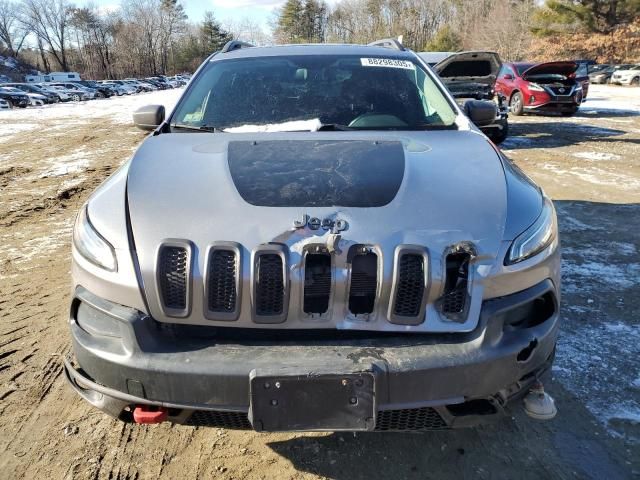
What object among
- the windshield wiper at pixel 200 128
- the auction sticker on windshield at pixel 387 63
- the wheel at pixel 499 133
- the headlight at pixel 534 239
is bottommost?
the wheel at pixel 499 133

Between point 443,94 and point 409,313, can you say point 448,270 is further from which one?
point 443,94

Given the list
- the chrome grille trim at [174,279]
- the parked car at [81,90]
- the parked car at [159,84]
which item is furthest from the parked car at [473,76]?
the parked car at [159,84]

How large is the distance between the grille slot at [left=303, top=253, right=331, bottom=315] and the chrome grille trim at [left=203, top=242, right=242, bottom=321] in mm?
244

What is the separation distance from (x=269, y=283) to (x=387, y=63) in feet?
7.66

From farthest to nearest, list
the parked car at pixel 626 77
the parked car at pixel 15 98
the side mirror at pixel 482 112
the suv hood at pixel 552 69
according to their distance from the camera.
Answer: the parked car at pixel 15 98 → the parked car at pixel 626 77 → the suv hood at pixel 552 69 → the side mirror at pixel 482 112

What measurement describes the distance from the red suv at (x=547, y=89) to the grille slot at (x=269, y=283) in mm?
14039

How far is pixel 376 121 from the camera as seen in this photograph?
3.14 metres

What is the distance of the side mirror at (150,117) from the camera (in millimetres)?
3514

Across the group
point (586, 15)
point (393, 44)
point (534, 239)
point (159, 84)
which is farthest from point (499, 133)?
point (159, 84)

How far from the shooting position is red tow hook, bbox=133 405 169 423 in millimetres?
1873

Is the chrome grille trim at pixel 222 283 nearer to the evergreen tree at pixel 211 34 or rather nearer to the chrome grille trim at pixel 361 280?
the chrome grille trim at pixel 361 280

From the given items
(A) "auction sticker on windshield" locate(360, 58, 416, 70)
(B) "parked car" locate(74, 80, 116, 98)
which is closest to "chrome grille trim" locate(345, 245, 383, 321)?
(A) "auction sticker on windshield" locate(360, 58, 416, 70)

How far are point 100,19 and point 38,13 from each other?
958cm

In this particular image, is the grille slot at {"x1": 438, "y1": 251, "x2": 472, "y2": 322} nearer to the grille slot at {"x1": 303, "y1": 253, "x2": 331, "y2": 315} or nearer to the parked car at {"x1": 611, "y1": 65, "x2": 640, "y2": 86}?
the grille slot at {"x1": 303, "y1": 253, "x2": 331, "y2": 315}
